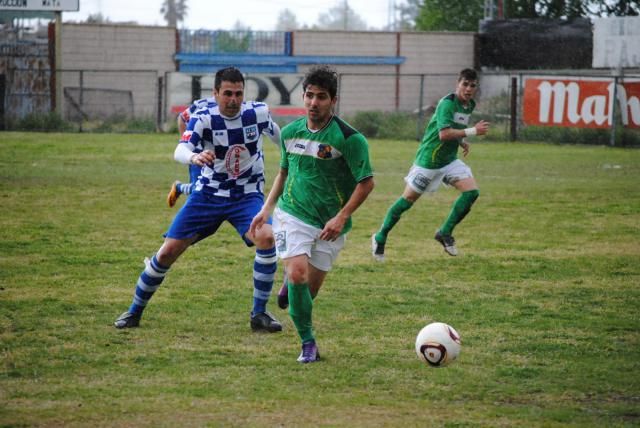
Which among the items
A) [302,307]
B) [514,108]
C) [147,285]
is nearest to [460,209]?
[147,285]

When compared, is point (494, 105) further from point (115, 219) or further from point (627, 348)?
point (627, 348)

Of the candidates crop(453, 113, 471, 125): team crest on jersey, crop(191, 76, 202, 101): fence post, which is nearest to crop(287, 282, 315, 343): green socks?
crop(453, 113, 471, 125): team crest on jersey

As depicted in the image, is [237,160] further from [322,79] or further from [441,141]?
[441,141]

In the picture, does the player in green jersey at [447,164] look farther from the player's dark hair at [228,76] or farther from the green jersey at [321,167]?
the green jersey at [321,167]

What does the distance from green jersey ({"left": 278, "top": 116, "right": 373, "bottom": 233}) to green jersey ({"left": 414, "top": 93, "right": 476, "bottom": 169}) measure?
4602 mm

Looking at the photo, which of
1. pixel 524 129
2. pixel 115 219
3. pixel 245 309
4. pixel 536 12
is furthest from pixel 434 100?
pixel 245 309

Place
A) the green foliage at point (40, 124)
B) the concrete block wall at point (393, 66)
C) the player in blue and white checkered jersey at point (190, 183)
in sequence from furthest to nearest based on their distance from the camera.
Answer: the concrete block wall at point (393, 66) < the green foliage at point (40, 124) < the player in blue and white checkered jersey at point (190, 183)

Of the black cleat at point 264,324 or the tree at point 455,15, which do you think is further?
the tree at point 455,15

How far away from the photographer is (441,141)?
1098 centimetres

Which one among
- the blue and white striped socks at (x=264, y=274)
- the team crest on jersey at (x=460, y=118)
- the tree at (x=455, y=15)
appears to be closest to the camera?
the blue and white striped socks at (x=264, y=274)

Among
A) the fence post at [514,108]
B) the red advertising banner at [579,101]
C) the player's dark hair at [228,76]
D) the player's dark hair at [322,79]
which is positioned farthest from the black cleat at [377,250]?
the fence post at [514,108]

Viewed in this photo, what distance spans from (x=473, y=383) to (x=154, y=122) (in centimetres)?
2515

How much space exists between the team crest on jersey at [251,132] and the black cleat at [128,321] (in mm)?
1561

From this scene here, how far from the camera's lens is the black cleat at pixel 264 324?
7.38 meters
